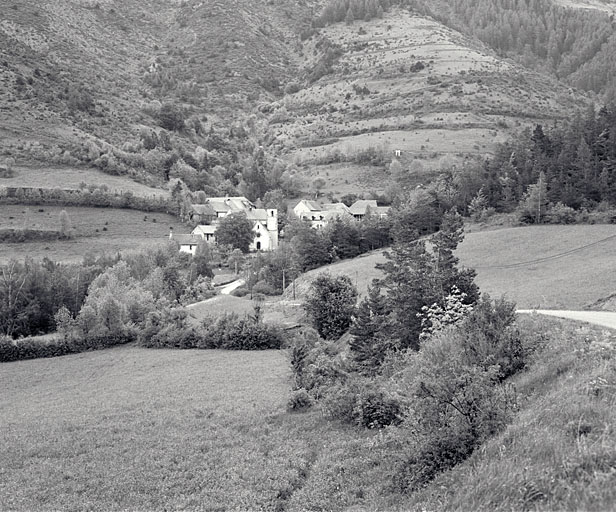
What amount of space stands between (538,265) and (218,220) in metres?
60.1

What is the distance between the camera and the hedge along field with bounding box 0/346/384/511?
13188 millimetres

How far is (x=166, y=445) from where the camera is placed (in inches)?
704

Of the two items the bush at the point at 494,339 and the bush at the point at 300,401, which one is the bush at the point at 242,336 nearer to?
the bush at the point at 300,401

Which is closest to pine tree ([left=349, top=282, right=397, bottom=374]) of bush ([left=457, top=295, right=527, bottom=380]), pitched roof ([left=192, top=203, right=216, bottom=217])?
bush ([left=457, top=295, right=527, bottom=380])

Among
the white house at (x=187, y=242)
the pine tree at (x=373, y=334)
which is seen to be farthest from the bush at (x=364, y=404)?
the white house at (x=187, y=242)

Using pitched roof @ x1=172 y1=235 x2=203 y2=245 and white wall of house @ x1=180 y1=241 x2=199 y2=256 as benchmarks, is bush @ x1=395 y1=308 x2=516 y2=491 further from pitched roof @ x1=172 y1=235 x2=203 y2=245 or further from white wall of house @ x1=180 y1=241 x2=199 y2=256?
pitched roof @ x1=172 y1=235 x2=203 y2=245

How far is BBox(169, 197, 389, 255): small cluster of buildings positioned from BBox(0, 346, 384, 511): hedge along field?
53778 millimetres

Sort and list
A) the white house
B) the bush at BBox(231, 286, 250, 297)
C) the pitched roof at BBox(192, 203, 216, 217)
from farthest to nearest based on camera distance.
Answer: the pitched roof at BBox(192, 203, 216, 217)
the white house
the bush at BBox(231, 286, 250, 297)

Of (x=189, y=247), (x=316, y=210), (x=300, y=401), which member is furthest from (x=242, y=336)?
(x=316, y=210)

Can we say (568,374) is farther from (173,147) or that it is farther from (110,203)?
(173,147)

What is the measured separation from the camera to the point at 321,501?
453 inches

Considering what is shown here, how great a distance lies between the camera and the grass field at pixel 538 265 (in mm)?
33312

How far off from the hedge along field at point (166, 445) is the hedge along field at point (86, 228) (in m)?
42.4

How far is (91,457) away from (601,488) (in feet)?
52.7
